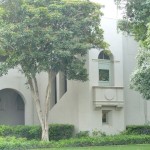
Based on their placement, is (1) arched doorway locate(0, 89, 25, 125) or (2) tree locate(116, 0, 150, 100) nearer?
(2) tree locate(116, 0, 150, 100)

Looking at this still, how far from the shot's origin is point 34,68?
20188 mm

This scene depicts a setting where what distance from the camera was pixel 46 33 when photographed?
1952 centimetres

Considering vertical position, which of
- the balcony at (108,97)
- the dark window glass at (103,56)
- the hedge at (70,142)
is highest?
the dark window glass at (103,56)

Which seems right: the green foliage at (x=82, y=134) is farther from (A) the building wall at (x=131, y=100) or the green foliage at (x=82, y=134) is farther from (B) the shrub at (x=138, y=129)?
(A) the building wall at (x=131, y=100)

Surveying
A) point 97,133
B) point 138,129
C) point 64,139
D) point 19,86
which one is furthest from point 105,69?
point 19,86

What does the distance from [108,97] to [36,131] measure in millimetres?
4551

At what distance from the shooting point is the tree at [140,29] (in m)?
15.6

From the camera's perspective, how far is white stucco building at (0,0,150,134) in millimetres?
23562

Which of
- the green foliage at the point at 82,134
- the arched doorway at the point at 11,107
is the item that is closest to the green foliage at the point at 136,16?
the green foliage at the point at 82,134

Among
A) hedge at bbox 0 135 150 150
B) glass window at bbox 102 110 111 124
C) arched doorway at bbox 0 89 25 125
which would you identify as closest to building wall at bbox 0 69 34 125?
arched doorway at bbox 0 89 25 125

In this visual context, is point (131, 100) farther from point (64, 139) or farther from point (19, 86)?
point (19, 86)

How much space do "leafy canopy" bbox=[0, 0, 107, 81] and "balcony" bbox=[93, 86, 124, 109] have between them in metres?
2.77

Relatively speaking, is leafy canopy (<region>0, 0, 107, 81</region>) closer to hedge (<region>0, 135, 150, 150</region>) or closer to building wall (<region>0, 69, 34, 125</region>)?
hedge (<region>0, 135, 150, 150</region>)

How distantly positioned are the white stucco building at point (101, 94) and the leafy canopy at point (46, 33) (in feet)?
9.57
